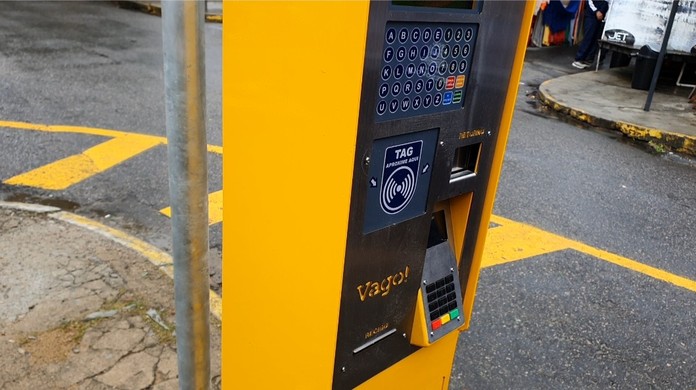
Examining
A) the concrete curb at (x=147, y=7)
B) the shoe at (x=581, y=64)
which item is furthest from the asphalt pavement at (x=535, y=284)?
the concrete curb at (x=147, y=7)

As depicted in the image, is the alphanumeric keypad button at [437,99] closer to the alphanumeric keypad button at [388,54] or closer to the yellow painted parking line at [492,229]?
the alphanumeric keypad button at [388,54]

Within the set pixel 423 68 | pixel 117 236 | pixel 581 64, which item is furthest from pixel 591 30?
pixel 423 68

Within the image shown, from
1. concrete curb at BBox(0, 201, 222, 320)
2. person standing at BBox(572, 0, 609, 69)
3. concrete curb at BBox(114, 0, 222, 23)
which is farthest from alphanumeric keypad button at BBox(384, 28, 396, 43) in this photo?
concrete curb at BBox(114, 0, 222, 23)

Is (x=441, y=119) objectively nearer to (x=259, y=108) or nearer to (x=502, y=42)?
(x=502, y=42)

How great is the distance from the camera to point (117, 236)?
386 centimetres

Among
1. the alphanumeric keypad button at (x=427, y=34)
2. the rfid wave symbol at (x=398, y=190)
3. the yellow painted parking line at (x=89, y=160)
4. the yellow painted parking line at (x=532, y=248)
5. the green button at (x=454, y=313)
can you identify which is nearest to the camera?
the alphanumeric keypad button at (x=427, y=34)

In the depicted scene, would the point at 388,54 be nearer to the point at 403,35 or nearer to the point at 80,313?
the point at 403,35

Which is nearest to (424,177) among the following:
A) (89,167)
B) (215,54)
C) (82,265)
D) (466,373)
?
(466,373)

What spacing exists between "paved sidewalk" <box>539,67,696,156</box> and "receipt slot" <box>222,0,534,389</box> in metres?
5.96

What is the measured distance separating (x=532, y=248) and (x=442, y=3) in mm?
3086

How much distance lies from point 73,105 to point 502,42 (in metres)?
5.60

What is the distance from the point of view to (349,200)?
1543mm

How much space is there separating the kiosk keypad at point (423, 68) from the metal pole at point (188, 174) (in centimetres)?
45

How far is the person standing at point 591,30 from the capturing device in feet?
37.0
